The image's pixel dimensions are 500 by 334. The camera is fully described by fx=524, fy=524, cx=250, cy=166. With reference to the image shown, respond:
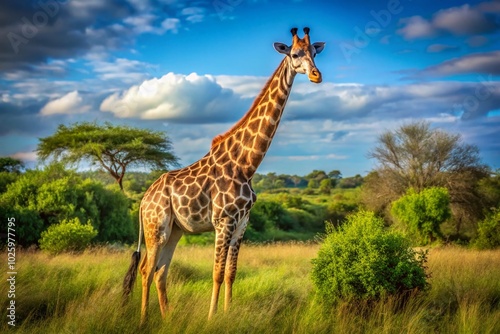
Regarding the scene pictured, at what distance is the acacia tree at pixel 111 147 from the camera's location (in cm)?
3108

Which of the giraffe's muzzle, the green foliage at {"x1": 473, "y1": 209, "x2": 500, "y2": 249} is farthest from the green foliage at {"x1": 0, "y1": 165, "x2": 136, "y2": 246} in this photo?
the green foliage at {"x1": 473, "y1": 209, "x2": 500, "y2": 249}

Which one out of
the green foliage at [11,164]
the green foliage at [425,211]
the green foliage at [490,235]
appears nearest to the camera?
the green foliage at [490,235]

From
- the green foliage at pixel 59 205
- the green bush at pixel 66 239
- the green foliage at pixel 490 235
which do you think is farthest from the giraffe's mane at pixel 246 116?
the green foliage at pixel 490 235

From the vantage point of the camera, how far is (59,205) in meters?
18.0

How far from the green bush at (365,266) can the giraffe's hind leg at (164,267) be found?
227cm

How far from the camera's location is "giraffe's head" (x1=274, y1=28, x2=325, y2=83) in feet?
20.9

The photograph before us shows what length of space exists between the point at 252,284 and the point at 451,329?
148 inches

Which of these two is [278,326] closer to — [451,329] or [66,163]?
[451,329]

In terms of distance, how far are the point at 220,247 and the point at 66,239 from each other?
9.46 meters

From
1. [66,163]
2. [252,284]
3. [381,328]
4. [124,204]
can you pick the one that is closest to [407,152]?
[124,204]

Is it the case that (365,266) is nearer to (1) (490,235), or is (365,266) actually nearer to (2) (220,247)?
(2) (220,247)

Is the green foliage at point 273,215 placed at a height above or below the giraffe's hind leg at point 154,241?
below

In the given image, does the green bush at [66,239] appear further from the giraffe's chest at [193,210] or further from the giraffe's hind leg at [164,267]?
the giraffe's chest at [193,210]

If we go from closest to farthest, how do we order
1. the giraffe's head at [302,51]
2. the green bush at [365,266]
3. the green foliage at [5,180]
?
1. the giraffe's head at [302,51]
2. the green bush at [365,266]
3. the green foliage at [5,180]
